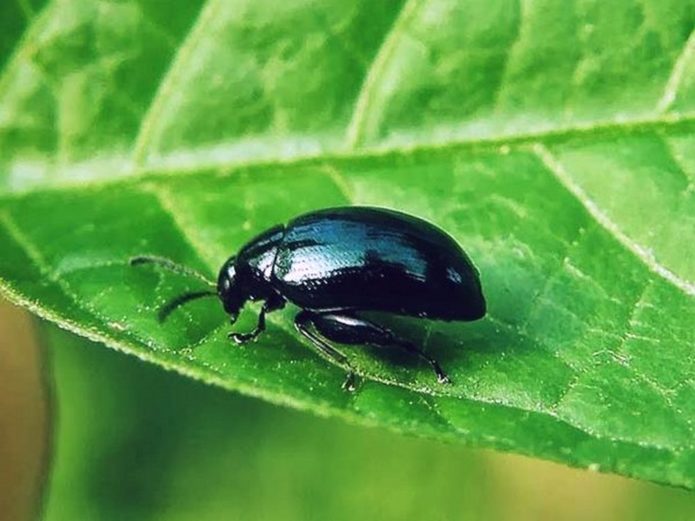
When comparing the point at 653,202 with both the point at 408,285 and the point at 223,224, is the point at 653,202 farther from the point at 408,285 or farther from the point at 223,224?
the point at 223,224

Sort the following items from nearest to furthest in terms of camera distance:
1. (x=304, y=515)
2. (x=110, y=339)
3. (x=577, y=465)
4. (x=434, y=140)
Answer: (x=577, y=465), (x=110, y=339), (x=434, y=140), (x=304, y=515)

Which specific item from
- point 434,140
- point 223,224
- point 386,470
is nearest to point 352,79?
point 434,140

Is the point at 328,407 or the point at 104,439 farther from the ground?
the point at 328,407

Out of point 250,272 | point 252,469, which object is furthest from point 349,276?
point 252,469

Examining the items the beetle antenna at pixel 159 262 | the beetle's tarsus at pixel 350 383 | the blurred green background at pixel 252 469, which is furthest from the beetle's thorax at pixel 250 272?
the blurred green background at pixel 252 469

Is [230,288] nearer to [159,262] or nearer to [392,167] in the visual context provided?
[159,262]

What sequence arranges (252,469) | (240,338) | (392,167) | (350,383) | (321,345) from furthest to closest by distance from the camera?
(252,469) < (392,167) < (321,345) < (240,338) < (350,383)

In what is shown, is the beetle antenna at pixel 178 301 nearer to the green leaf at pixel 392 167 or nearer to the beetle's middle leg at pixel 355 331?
the green leaf at pixel 392 167

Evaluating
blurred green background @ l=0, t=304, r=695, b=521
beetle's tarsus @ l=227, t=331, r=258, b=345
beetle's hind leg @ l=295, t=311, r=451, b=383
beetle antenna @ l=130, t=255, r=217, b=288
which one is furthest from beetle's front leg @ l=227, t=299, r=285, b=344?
blurred green background @ l=0, t=304, r=695, b=521
